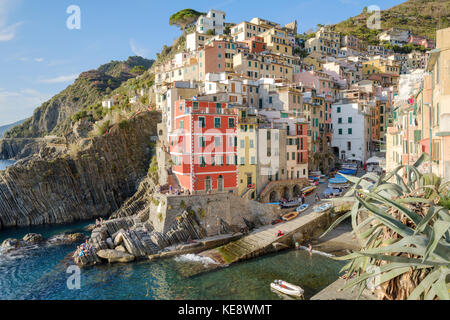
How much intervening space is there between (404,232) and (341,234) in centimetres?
2920

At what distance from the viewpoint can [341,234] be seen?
3738 cm

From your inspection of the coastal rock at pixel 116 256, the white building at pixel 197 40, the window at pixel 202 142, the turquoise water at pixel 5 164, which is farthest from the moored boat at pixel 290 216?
the turquoise water at pixel 5 164

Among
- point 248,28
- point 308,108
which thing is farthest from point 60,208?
point 248,28

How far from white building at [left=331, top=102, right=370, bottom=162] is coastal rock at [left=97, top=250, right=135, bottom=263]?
45.9 metres

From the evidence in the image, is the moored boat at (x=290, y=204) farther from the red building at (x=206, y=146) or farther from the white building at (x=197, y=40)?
the white building at (x=197, y=40)

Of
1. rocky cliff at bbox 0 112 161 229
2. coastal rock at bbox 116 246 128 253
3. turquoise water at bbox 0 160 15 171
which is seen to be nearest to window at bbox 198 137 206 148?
coastal rock at bbox 116 246 128 253

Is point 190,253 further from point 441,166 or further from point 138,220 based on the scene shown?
point 441,166

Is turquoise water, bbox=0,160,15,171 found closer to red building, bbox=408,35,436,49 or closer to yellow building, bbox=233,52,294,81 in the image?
yellow building, bbox=233,52,294,81

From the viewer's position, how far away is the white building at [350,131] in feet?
190

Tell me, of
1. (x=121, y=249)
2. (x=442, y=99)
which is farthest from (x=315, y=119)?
(x=442, y=99)

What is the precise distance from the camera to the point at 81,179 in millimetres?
52156

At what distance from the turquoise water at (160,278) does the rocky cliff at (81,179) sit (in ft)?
55.9
